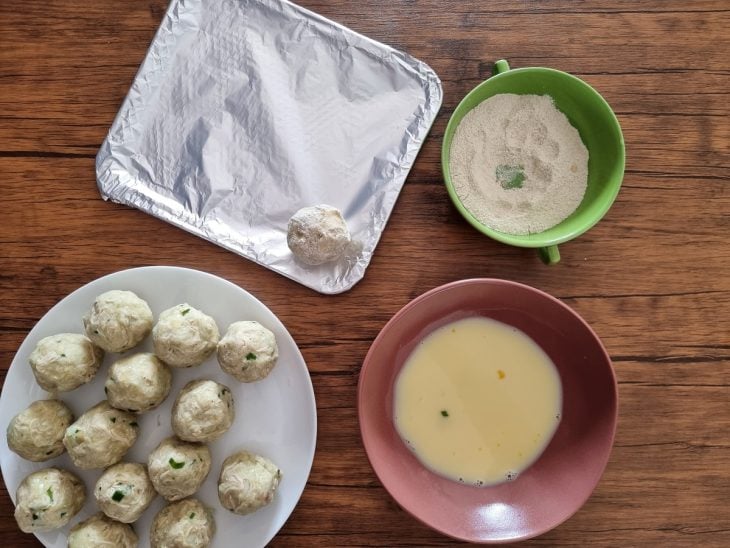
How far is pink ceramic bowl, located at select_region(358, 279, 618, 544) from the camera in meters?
1.23

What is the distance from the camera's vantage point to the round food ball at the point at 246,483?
3.84ft

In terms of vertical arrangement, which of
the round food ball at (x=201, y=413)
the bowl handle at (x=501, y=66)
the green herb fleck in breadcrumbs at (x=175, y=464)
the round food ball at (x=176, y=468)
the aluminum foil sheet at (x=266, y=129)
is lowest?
the round food ball at (x=176, y=468)

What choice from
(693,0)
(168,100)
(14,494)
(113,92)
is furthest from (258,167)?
(693,0)

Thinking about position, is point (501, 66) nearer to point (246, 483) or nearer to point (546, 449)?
point (546, 449)

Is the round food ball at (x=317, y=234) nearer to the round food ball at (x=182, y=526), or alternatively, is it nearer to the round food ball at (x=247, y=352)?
the round food ball at (x=247, y=352)

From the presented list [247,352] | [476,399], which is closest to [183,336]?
[247,352]

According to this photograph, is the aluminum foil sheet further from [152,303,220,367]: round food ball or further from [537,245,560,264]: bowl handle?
[537,245,560,264]: bowl handle

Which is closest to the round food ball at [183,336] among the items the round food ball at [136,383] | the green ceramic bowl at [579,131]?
the round food ball at [136,383]

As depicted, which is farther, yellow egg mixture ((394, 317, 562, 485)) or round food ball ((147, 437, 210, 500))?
yellow egg mixture ((394, 317, 562, 485))

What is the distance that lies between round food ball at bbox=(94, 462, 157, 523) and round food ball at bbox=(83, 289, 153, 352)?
0.73 ft

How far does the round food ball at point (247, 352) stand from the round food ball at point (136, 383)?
12 centimetres

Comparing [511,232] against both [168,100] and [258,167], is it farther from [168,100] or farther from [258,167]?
[168,100]

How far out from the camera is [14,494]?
1.24 meters

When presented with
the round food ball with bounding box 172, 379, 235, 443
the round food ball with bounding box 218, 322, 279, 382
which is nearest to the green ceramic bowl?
the round food ball with bounding box 218, 322, 279, 382
